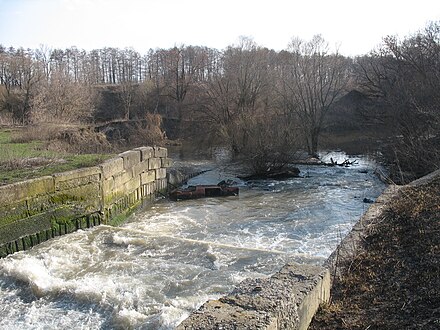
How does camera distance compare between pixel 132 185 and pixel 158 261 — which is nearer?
pixel 158 261

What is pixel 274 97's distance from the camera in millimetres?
29906

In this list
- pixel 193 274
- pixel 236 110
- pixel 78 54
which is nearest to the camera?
pixel 193 274

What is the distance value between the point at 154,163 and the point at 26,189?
708 centimetres

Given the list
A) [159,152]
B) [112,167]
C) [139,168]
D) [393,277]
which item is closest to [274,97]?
[159,152]


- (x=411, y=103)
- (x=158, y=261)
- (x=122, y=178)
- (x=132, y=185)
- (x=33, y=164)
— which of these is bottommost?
(x=158, y=261)

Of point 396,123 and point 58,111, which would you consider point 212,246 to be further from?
point 58,111

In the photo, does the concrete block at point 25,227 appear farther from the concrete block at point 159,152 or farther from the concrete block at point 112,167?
the concrete block at point 159,152

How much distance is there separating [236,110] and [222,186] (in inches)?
538

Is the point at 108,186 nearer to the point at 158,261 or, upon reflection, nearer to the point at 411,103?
the point at 158,261

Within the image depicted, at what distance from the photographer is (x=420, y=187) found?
7.51 m

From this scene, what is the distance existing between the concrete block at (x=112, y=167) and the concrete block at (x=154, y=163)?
238cm

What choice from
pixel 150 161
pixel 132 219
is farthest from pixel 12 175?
pixel 150 161

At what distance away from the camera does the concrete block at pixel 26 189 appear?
8.52 metres

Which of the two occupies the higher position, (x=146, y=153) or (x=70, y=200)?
(x=146, y=153)
